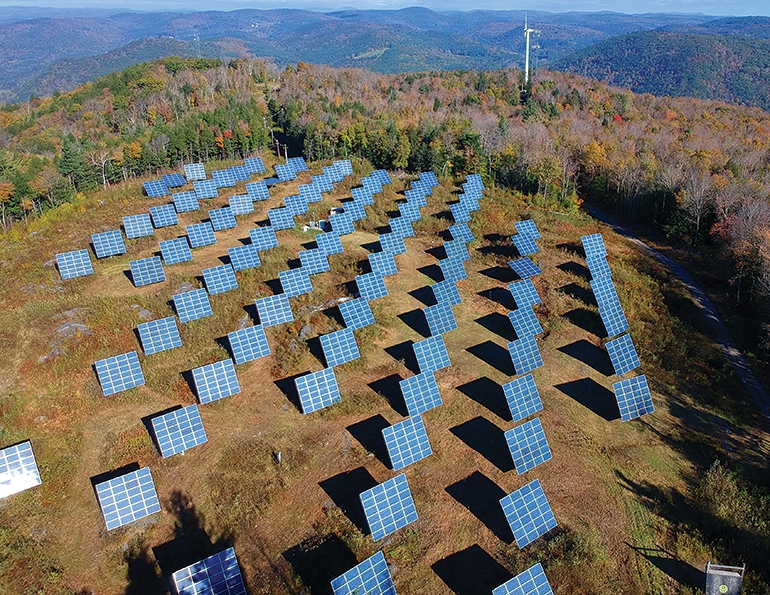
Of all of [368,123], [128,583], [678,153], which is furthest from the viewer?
[368,123]

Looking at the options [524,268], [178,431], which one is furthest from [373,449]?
[524,268]

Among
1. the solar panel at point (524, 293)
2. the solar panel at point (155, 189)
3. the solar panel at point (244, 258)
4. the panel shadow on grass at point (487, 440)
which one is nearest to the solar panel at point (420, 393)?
the panel shadow on grass at point (487, 440)

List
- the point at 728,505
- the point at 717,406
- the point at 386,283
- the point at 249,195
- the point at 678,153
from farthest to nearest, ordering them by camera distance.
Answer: the point at 678,153, the point at 249,195, the point at 386,283, the point at 717,406, the point at 728,505

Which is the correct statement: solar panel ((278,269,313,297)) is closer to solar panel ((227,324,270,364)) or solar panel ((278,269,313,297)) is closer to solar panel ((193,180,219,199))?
solar panel ((227,324,270,364))

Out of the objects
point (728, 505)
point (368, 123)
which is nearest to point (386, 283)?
point (728, 505)

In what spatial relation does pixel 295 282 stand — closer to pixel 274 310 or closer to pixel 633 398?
pixel 274 310

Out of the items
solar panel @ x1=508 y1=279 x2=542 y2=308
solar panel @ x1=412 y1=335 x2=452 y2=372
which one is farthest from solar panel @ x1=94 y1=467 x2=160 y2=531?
solar panel @ x1=508 y1=279 x2=542 y2=308

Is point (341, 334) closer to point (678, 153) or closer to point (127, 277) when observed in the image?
point (127, 277)
